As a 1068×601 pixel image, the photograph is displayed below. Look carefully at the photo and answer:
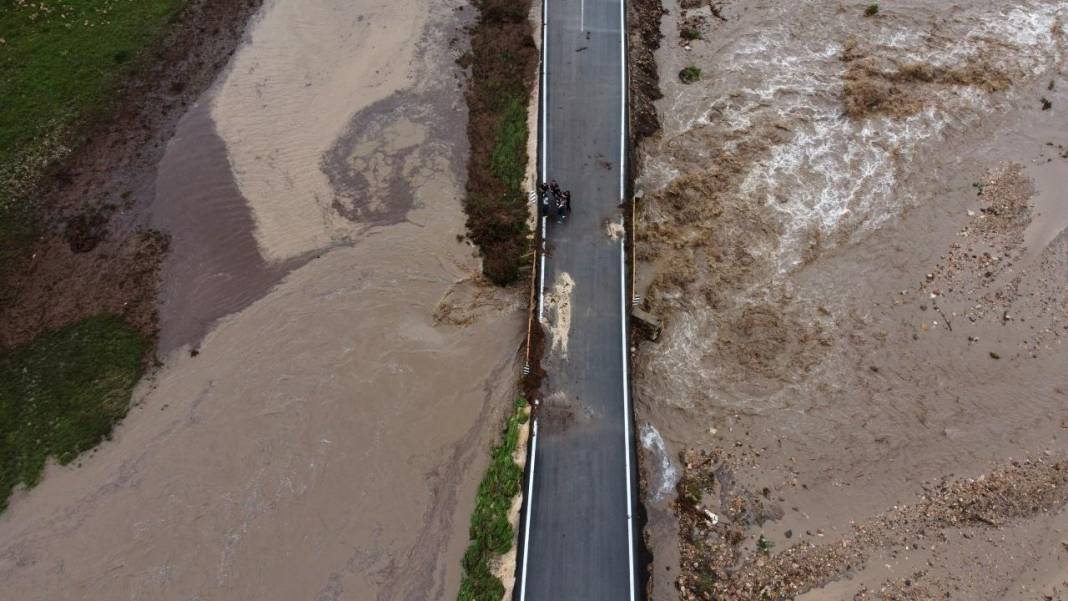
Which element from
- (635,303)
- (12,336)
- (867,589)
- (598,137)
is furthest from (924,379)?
(12,336)

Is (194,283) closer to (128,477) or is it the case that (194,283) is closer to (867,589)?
(128,477)

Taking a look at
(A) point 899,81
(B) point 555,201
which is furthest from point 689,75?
(B) point 555,201

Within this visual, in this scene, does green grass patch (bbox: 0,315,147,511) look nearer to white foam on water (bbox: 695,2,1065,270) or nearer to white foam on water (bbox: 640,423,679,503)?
white foam on water (bbox: 640,423,679,503)

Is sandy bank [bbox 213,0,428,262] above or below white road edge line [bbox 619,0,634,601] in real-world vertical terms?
above

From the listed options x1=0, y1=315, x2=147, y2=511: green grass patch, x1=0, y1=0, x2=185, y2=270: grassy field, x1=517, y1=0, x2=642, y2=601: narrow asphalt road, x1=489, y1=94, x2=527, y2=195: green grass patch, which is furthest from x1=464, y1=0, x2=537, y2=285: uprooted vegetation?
x1=0, y1=0, x2=185, y2=270: grassy field

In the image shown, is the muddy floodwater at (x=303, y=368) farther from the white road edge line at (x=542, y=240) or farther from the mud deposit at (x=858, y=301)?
the mud deposit at (x=858, y=301)

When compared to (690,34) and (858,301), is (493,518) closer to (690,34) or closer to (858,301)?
(858,301)
